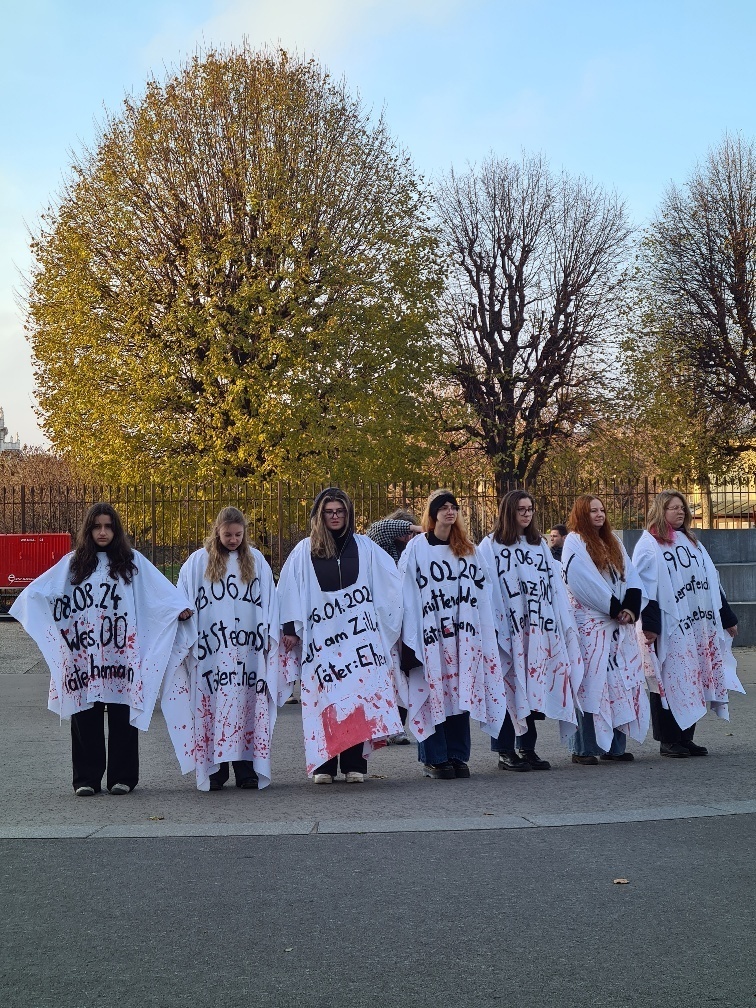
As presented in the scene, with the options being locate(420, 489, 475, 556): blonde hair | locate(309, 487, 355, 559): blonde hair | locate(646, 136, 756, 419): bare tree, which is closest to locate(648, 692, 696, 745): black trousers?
locate(420, 489, 475, 556): blonde hair

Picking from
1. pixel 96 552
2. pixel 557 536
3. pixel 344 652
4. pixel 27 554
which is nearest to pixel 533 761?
pixel 344 652

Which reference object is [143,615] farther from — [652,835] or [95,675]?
[652,835]

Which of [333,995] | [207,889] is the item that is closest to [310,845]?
[207,889]

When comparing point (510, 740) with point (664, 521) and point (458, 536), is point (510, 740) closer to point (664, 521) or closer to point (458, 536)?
point (458, 536)

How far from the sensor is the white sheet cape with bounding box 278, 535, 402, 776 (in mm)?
8266

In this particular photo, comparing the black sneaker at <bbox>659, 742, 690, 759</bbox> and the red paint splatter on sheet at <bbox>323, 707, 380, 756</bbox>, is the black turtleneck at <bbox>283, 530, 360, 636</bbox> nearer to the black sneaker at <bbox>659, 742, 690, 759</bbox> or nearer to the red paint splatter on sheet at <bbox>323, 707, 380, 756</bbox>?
the red paint splatter on sheet at <bbox>323, 707, 380, 756</bbox>

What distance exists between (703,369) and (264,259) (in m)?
14.0

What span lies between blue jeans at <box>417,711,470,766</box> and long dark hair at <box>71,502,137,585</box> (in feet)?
7.60

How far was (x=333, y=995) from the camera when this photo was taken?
3.99 meters

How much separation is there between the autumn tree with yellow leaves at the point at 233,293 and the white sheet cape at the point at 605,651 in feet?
46.5

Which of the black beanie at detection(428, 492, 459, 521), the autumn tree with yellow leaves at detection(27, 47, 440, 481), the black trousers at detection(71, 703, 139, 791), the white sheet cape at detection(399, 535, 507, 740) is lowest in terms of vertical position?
the black trousers at detection(71, 703, 139, 791)

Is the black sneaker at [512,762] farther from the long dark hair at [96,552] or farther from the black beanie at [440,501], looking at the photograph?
the long dark hair at [96,552]

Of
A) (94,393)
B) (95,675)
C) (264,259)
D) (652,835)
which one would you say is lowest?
(652,835)

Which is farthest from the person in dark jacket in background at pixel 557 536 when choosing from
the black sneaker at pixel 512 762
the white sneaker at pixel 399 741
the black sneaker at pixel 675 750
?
the black sneaker at pixel 512 762
